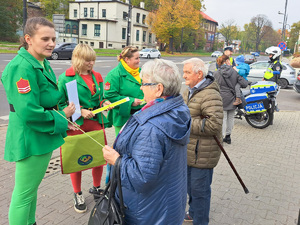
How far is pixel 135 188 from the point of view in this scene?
177 cm

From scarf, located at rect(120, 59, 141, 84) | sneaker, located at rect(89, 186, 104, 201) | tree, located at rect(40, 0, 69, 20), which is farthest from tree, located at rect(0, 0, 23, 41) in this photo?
sneaker, located at rect(89, 186, 104, 201)

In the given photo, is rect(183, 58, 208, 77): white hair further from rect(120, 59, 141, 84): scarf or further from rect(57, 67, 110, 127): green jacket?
rect(57, 67, 110, 127): green jacket

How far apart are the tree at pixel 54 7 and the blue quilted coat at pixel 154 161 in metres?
58.9

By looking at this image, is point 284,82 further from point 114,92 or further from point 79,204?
point 79,204

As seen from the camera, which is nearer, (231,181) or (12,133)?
(12,133)

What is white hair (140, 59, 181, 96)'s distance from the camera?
1856 millimetres

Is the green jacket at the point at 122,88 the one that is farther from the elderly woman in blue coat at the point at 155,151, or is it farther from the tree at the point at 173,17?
the tree at the point at 173,17

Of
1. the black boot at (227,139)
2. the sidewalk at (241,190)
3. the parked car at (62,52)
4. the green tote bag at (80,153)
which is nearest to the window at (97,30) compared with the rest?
the parked car at (62,52)

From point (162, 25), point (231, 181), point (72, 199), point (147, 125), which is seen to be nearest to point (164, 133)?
point (147, 125)

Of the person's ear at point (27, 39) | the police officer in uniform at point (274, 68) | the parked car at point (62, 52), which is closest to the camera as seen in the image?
the person's ear at point (27, 39)

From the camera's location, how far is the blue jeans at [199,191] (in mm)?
2880

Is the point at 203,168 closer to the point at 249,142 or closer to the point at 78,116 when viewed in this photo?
the point at 78,116

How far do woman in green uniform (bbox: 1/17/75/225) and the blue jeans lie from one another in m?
1.41

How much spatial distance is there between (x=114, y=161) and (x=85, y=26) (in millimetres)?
56465
